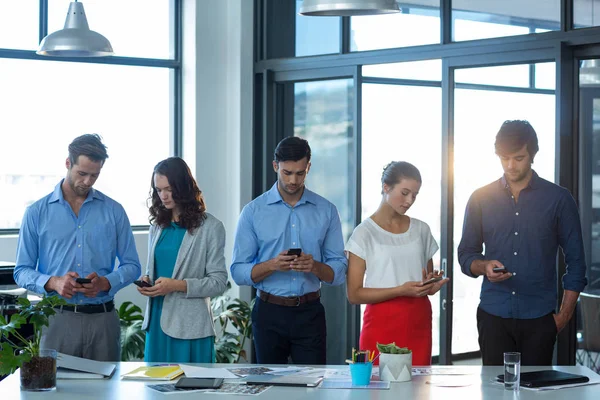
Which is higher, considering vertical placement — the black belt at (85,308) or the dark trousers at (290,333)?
the black belt at (85,308)

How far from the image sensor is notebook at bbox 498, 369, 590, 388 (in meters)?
3.39

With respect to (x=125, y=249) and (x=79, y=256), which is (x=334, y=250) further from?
(x=79, y=256)

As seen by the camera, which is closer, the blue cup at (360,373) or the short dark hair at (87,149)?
the blue cup at (360,373)

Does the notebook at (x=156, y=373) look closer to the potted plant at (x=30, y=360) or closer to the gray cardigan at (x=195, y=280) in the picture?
the potted plant at (x=30, y=360)

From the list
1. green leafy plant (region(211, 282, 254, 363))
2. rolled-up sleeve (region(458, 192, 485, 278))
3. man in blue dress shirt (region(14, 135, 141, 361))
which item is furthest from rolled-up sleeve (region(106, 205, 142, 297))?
green leafy plant (region(211, 282, 254, 363))

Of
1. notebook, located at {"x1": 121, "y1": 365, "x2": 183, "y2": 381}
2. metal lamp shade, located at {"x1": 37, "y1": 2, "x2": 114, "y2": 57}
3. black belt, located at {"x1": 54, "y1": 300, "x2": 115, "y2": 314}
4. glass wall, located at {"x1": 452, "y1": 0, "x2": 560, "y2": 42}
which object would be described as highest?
glass wall, located at {"x1": 452, "y1": 0, "x2": 560, "y2": 42}

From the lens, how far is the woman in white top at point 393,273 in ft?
13.6

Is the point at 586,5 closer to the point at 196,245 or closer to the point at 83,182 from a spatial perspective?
the point at 196,245

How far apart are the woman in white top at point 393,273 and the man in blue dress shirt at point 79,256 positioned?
114cm

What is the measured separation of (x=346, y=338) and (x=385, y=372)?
296cm

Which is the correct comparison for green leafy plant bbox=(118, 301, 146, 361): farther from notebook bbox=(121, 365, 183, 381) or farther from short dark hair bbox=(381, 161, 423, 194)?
short dark hair bbox=(381, 161, 423, 194)

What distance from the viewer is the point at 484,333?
4.23 metres

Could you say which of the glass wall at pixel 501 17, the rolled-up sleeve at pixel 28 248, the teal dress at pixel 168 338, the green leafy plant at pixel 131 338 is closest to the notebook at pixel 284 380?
the teal dress at pixel 168 338

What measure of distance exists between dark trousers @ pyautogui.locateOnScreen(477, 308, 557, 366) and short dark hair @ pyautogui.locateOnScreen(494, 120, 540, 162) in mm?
793
